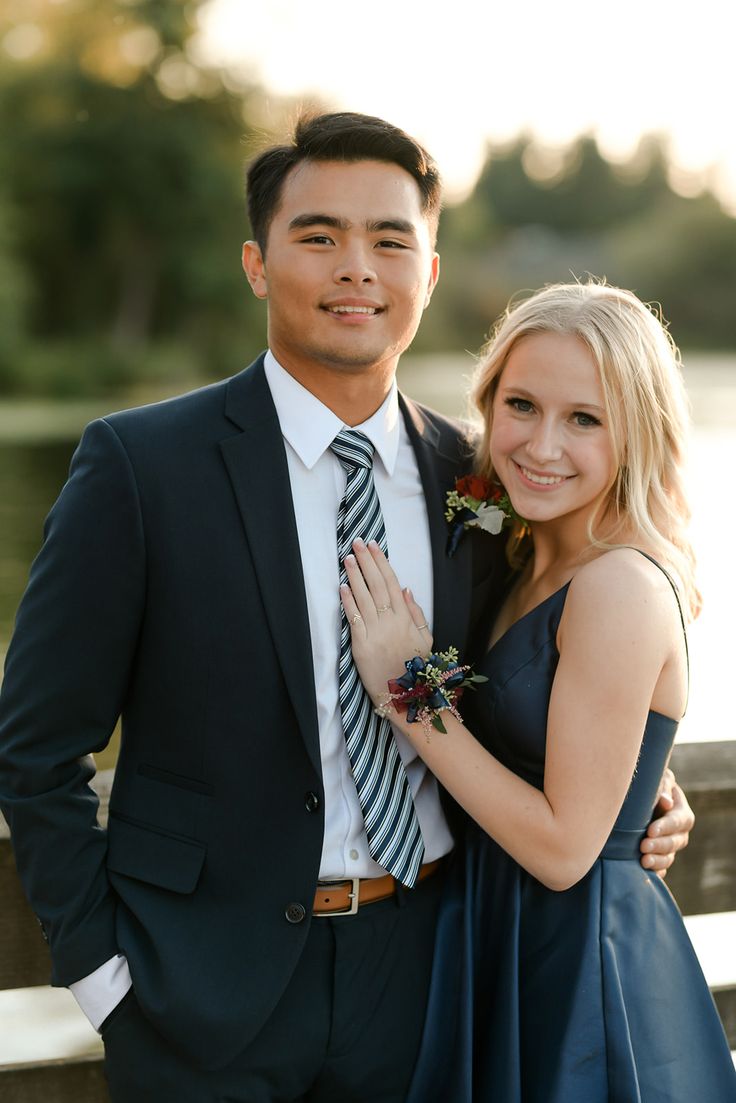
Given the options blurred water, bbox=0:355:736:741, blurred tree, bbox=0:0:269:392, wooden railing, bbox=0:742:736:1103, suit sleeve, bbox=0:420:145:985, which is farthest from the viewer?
blurred tree, bbox=0:0:269:392

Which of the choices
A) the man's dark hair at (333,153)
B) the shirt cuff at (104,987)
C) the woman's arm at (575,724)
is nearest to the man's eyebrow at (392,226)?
the man's dark hair at (333,153)

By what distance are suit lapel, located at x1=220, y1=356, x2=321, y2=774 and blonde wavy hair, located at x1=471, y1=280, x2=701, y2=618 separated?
626 mm

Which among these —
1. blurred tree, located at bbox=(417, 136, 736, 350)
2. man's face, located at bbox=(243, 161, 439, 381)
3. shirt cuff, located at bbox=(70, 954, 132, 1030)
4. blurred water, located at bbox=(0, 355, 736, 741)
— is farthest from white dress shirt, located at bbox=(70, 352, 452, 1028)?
blurred tree, located at bbox=(417, 136, 736, 350)

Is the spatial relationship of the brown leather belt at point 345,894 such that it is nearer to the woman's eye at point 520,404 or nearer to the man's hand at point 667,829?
the man's hand at point 667,829

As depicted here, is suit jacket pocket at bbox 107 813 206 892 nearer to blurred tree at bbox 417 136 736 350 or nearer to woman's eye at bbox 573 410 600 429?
woman's eye at bbox 573 410 600 429

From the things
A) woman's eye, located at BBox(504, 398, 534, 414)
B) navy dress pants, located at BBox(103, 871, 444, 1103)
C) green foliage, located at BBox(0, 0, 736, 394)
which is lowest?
navy dress pants, located at BBox(103, 871, 444, 1103)

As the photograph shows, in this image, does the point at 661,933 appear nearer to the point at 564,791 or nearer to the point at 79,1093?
the point at 564,791

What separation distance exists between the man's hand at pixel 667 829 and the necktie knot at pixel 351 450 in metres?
0.94

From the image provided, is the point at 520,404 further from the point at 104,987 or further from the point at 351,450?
the point at 104,987

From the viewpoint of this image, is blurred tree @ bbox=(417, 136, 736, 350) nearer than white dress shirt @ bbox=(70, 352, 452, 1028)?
No

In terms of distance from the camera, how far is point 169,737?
7.89 ft

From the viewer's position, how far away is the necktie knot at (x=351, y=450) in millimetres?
2619

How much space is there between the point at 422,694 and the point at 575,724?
31 centimetres

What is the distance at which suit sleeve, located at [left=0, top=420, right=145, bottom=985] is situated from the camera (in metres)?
2.33
